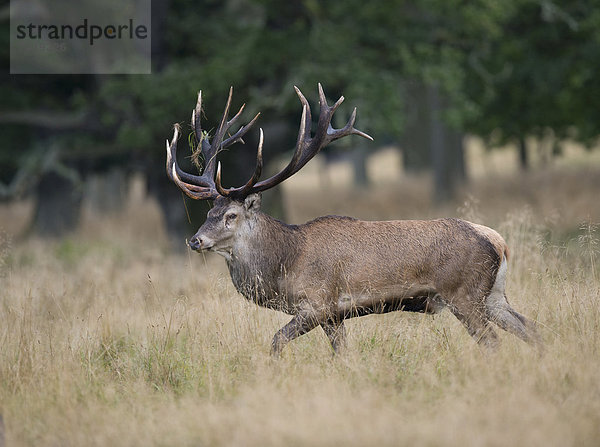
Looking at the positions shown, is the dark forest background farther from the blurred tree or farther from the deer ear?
the deer ear

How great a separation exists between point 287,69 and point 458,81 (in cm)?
280

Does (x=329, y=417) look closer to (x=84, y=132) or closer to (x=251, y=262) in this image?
(x=251, y=262)

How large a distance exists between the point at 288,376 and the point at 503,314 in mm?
1904

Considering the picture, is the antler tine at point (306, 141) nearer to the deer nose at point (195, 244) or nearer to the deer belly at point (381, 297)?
the deer nose at point (195, 244)

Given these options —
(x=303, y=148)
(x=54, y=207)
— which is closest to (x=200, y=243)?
(x=303, y=148)

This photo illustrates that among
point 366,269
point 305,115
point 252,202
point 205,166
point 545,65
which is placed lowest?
point 366,269

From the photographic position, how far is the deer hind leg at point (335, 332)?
6148mm

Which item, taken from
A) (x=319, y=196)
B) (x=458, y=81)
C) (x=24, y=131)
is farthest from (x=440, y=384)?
(x=319, y=196)

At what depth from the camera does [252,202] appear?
660cm

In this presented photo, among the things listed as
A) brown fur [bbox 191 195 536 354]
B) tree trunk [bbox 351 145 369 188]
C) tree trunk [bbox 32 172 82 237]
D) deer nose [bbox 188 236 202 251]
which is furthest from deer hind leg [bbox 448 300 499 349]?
tree trunk [bbox 351 145 369 188]

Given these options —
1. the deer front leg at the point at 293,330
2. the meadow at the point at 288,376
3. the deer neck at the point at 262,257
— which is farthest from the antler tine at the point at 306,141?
the deer front leg at the point at 293,330

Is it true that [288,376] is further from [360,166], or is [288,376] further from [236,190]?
[360,166]
